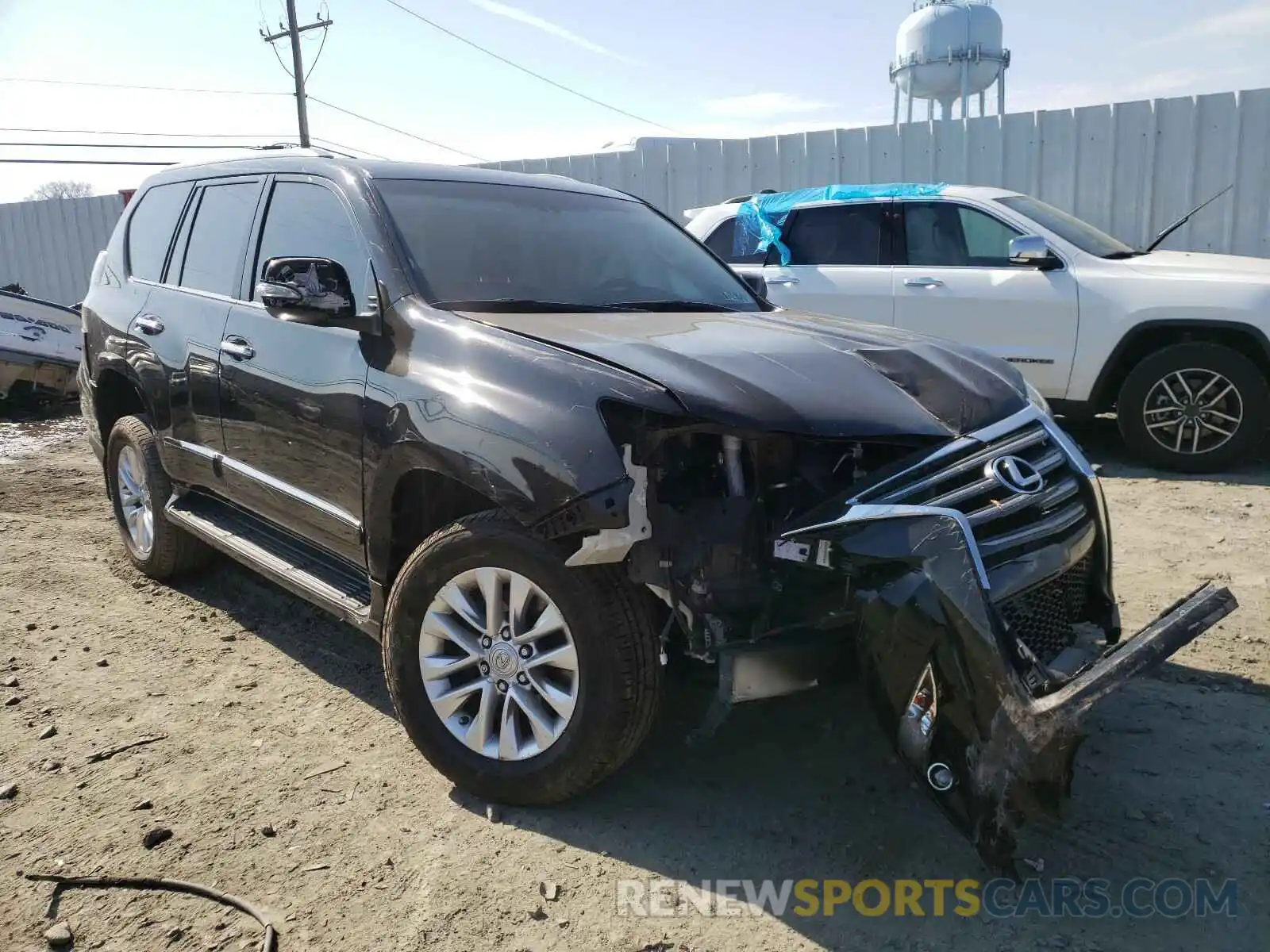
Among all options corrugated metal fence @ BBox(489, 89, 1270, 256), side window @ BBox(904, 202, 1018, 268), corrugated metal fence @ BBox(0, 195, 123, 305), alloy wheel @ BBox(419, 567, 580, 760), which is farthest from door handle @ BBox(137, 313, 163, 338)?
corrugated metal fence @ BBox(0, 195, 123, 305)

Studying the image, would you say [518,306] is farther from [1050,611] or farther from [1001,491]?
[1050,611]

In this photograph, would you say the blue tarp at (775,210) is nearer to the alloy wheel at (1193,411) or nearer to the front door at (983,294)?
the front door at (983,294)

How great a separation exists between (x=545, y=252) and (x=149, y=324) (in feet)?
6.62

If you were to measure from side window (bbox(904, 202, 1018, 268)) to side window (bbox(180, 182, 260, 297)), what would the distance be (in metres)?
4.99

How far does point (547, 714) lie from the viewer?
9.05 ft

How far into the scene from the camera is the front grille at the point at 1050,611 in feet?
8.41

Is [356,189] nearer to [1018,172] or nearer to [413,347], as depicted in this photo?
[413,347]

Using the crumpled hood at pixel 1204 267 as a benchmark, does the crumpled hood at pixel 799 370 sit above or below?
below

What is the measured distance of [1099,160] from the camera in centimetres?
930

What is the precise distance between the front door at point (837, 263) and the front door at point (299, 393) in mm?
4551

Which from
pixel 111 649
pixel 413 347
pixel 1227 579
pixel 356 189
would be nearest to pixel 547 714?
pixel 413 347

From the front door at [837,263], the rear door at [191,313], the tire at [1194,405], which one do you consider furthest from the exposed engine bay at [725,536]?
the front door at [837,263]

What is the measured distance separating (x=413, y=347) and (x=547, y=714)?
1.17 metres

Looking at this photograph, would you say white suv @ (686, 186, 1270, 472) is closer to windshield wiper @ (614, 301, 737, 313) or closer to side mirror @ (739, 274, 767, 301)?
side mirror @ (739, 274, 767, 301)
